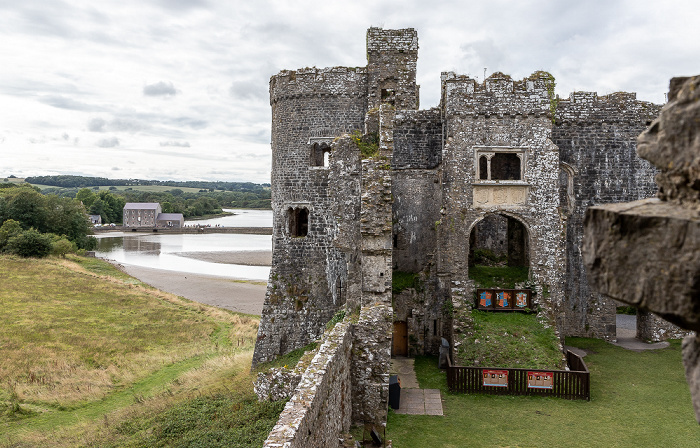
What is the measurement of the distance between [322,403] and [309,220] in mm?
10531

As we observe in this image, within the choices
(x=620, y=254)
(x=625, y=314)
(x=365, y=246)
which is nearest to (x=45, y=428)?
(x=365, y=246)

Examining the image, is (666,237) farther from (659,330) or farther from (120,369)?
(120,369)

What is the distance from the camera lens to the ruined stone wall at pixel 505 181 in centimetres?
→ 1555

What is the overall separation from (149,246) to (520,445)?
72075 mm

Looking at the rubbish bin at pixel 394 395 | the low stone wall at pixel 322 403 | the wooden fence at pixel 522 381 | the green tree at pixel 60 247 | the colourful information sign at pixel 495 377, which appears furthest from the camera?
the green tree at pixel 60 247

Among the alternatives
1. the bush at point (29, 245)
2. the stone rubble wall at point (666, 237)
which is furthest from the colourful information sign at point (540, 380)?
the bush at point (29, 245)

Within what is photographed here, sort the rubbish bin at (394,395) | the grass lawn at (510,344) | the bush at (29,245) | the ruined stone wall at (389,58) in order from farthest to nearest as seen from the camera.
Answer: the bush at (29,245), the ruined stone wall at (389,58), the grass lawn at (510,344), the rubbish bin at (394,395)

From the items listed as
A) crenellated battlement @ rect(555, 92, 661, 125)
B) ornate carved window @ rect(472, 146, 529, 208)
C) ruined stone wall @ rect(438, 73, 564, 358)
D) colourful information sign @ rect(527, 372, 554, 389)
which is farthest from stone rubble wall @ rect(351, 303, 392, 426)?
crenellated battlement @ rect(555, 92, 661, 125)

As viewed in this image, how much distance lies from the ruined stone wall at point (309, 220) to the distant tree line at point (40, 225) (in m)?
42.8

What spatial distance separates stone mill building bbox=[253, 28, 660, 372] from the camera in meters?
15.6

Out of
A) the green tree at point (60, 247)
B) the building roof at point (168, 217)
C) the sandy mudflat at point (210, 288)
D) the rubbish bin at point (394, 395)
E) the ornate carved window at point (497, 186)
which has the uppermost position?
the ornate carved window at point (497, 186)

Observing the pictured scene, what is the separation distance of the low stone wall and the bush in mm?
49620

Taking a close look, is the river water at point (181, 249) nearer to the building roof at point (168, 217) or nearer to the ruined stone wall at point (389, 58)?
the building roof at point (168, 217)

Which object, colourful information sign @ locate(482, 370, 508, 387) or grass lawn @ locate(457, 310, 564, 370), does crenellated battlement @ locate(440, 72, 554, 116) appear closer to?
grass lawn @ locate(457, 310, 564, 370)
